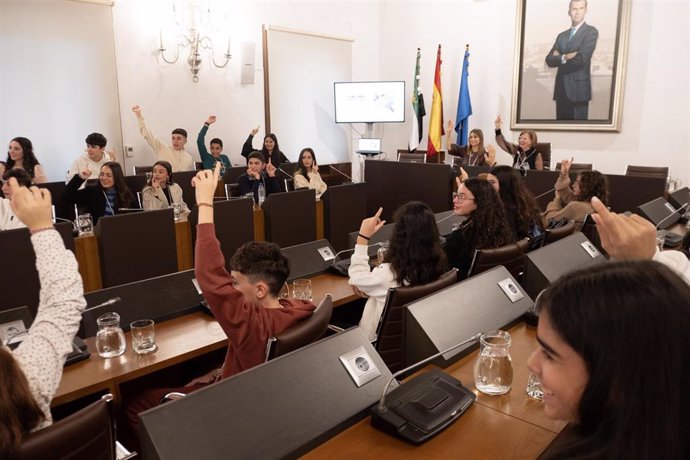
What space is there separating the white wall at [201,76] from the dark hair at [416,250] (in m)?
5.28

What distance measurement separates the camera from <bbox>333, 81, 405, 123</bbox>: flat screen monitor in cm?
862

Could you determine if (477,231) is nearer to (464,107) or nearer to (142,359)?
(142,359)

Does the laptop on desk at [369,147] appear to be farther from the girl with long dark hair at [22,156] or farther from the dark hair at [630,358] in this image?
the dark hair at [630,358]

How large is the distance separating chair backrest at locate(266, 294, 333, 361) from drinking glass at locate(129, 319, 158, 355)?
586 mm

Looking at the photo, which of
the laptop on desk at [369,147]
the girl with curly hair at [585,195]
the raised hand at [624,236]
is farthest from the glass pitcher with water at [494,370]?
the laptop on desk at [369,147]

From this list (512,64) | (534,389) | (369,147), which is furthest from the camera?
(369,147)

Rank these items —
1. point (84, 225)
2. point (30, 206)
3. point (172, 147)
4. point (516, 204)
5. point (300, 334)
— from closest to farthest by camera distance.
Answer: point (30, 206), point (300, 334), point (516, 204), point (84, 225), point (172, 147)

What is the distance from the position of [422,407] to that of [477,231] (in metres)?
1.70

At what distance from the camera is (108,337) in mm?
1869

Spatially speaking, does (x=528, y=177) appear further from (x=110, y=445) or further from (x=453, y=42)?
(x=110, y=445)

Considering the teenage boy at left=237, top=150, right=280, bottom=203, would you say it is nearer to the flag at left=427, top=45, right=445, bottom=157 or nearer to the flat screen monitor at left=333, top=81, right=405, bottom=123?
the flat screen monitor at left=333, top=81, right=405, bottom=123

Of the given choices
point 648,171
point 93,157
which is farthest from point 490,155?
point 93,157

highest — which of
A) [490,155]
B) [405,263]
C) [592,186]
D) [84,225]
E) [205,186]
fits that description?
[205,186]

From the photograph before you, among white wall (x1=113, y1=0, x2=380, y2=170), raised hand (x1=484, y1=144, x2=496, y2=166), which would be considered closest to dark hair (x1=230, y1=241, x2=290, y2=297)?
raised hand (x1=484, y1=144, x2=496, y2=166)
